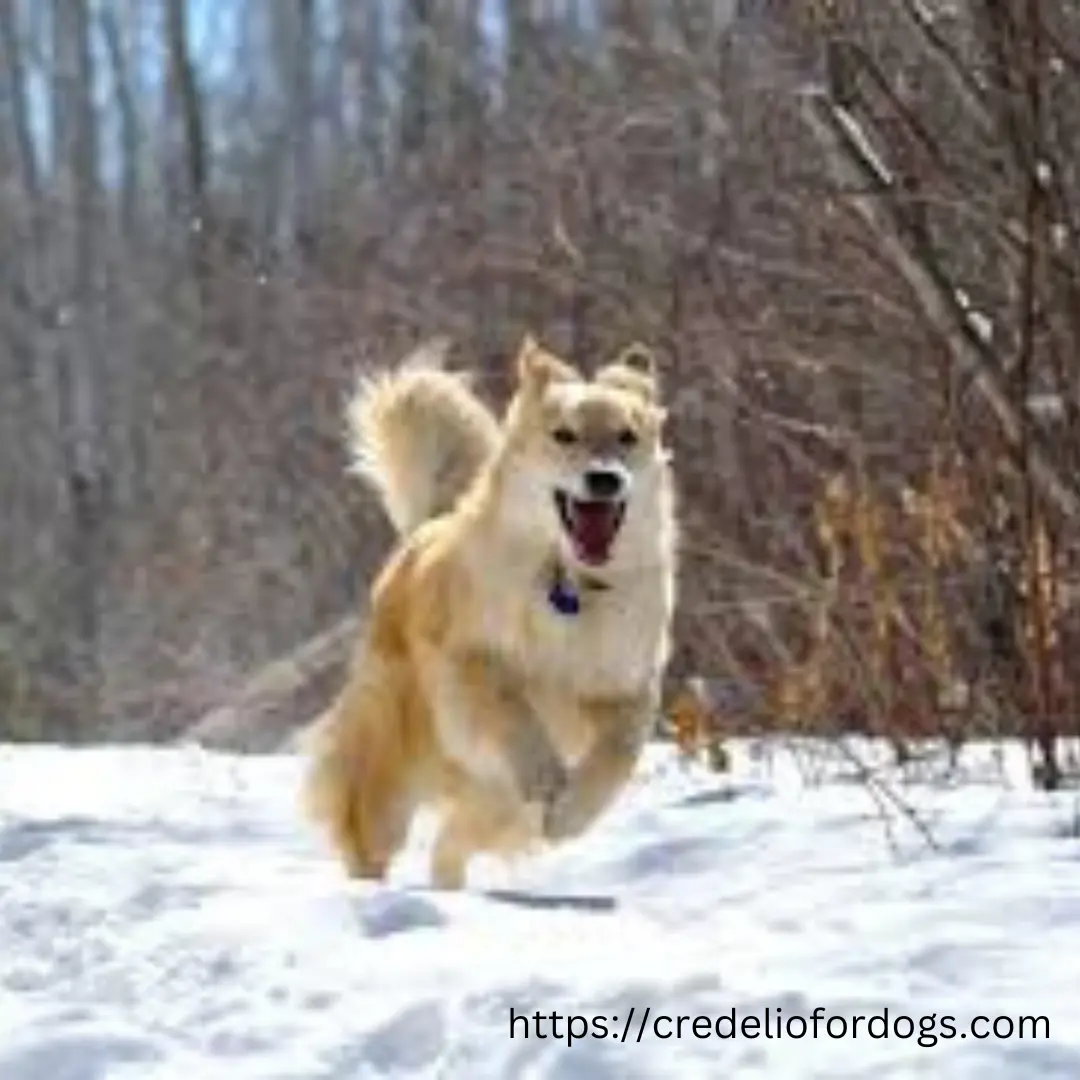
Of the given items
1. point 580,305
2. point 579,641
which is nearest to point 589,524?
point 579,641

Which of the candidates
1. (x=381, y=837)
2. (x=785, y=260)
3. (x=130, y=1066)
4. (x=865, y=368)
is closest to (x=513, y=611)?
(x=381, y=837)

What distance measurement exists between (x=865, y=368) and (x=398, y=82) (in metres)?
21.3

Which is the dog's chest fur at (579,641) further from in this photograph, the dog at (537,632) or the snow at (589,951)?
the snow at (589,951)

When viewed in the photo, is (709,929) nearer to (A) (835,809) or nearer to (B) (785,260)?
(A) (835,809)

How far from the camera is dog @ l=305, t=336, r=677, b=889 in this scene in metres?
6.59

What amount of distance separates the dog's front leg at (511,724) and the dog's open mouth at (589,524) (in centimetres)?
30

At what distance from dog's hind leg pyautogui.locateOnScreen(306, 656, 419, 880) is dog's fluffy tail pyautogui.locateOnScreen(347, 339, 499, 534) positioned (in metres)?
0.68

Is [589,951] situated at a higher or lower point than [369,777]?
lower

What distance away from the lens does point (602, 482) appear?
658cm

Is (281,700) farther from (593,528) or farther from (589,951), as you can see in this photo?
(589,951)

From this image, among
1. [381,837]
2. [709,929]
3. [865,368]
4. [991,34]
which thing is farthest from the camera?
[865,368]

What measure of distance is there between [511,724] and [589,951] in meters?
2.02

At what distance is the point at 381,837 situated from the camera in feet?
23.3

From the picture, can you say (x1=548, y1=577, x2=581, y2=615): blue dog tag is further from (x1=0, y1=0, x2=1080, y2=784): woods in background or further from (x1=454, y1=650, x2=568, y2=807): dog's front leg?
(x1=0, y1=0, x2=1080, y2=784): woods in background
